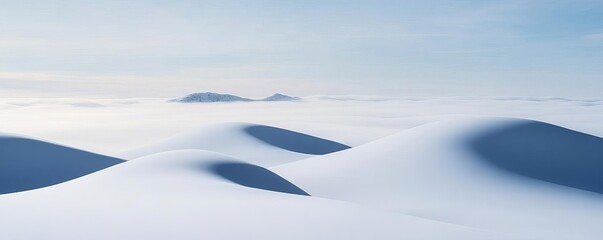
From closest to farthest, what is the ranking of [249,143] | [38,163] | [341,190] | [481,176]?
[341,190] → [481,176] → [38,163] → [249,143]

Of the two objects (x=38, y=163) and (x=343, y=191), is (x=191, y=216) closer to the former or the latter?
(x=343, y=191)

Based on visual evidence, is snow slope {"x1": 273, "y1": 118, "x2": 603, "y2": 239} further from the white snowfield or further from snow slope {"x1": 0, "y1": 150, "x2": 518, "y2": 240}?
snow slope {"x1": 0, "y1": 150, "x2": 518, "y2": 240}

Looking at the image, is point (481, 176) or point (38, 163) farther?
point (38, 163)

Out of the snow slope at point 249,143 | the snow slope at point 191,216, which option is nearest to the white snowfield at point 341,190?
the snow slope at point 191,216

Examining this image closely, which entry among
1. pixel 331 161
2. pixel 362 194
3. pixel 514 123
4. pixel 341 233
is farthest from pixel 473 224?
pixel 514 123

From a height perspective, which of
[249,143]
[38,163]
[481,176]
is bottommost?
[38,163]

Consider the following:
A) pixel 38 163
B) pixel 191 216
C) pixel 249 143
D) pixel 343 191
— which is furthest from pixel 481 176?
pixel 249 143
